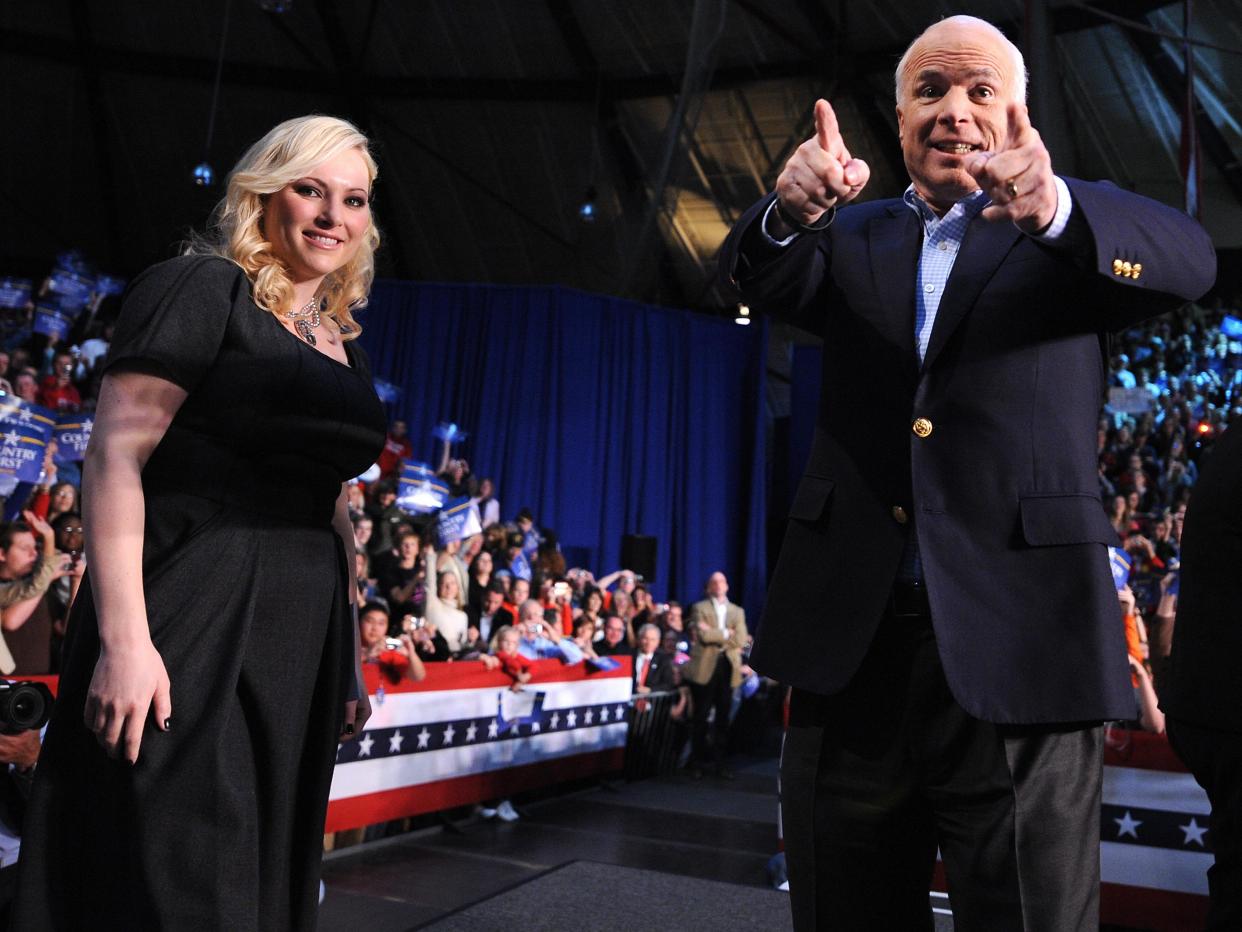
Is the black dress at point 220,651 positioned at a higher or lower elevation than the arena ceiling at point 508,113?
lower

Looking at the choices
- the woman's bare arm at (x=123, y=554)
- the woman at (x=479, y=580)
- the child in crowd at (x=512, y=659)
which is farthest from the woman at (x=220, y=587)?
the woman at (x=479, y=580)

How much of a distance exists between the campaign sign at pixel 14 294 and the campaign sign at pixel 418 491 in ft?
11.7

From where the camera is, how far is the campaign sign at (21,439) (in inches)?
211

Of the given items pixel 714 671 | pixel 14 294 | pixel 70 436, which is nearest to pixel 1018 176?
pixel 70 436

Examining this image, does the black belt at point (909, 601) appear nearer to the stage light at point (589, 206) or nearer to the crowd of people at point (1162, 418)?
the crowd of people at point (1162, 418)

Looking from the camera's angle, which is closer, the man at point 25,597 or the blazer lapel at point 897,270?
the blazer lapel at point 897,270

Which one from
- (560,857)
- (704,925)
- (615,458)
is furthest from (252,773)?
(615,458)

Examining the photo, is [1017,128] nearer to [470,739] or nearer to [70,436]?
[470,739]

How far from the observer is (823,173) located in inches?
50.8

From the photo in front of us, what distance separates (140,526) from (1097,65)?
13.7 meters

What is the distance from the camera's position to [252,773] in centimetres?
161

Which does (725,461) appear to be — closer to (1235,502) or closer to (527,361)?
(527,361)

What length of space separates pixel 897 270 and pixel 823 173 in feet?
0.73

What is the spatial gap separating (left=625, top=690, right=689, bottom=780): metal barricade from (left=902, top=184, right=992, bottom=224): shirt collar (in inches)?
272
